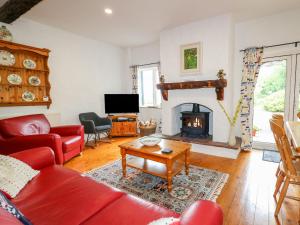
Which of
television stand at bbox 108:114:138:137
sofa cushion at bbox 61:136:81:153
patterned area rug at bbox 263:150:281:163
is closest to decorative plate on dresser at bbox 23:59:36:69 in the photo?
sofa cushion at bbox 61:136:81:153

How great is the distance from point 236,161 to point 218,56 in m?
2.07

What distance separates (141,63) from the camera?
5.64m

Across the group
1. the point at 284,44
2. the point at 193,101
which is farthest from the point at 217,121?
the point at 284,44

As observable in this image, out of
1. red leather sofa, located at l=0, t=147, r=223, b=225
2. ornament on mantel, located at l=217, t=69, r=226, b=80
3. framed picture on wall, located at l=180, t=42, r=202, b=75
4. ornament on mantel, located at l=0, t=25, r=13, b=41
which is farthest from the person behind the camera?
framed picture on wall, located at l=180, t=42, r=202, b=75

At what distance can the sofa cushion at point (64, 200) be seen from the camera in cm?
118

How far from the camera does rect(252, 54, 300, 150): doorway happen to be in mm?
3508

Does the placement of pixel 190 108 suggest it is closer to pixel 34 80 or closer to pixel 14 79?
pixel 34 80

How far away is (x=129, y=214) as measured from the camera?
1.18 m

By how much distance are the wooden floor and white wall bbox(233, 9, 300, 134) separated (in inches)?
49.2

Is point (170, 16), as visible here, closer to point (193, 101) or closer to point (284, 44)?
point (193, 101)

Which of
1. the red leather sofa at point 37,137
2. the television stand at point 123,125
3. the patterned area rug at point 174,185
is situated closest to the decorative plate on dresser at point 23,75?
the red leather sofa at point 37,137

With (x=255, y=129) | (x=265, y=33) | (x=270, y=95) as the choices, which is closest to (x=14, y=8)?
(x=265, y=33)

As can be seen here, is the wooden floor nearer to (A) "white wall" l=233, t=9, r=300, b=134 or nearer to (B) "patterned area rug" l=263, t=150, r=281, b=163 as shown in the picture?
(B) "patterned area rug" l=263, t=150, r=281, b=163

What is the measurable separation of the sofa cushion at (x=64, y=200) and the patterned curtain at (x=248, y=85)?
10.8 ft
